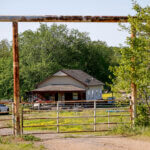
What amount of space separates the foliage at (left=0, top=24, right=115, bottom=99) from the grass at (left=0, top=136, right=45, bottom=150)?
36431 mm

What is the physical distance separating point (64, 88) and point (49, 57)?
1147cm

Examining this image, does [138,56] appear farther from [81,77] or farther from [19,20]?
[81,77]

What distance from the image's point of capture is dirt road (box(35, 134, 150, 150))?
11.1 m

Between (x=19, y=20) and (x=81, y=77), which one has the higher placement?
(x=19, y=20)

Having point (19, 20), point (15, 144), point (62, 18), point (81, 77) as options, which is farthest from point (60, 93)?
point (15, 144)

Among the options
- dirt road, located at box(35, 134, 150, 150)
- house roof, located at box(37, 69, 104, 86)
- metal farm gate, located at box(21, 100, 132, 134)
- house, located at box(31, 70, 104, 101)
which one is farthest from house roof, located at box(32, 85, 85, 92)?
dirt road, located at box(35, 134, 150, 150)

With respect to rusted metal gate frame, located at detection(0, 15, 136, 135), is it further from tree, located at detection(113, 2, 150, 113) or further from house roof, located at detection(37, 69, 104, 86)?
house roof, located at detection(37, 69, 104, 86)

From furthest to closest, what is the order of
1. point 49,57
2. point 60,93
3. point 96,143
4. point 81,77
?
1. point 49,57
2. point 81,77
3. point 60,93
4. point 96,143

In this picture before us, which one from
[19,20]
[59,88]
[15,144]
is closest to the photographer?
[15,144]

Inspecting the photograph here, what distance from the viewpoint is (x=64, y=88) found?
4541 cm

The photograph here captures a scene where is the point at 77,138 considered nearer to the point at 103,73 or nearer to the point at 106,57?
the point at 103,73

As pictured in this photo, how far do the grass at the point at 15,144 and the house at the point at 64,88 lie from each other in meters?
32.3

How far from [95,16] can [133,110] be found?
457 centimetres

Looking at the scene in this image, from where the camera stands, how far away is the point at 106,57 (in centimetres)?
7719
